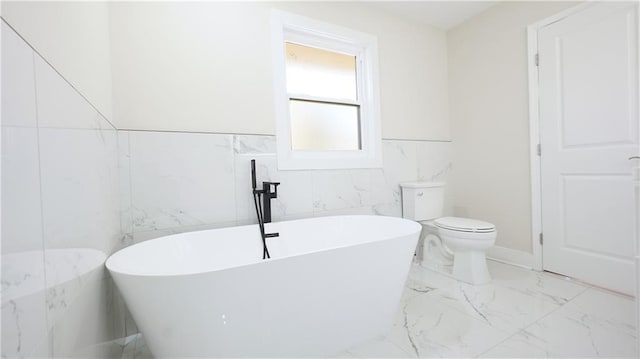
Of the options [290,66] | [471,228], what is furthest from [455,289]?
[290,66]

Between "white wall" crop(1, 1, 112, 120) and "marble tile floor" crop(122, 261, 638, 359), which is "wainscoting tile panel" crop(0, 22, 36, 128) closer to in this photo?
"white wall" crop(1, 1, 112, 120)

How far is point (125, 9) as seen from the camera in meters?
1.63

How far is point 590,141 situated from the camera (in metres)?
2.06

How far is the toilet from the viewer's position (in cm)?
214

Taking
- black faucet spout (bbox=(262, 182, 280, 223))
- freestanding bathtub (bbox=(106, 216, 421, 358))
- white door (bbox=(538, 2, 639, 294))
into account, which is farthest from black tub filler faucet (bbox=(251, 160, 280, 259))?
white door (bbox=(538, 2, 639, 294))

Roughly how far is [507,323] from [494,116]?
1920 millimetres

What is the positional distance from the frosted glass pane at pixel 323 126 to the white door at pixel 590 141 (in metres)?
1.62

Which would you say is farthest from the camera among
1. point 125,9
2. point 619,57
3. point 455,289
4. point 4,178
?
point 455,289

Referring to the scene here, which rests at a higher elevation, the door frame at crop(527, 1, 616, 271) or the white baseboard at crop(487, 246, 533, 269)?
the door frame at crop(527, 1, 616, 271)

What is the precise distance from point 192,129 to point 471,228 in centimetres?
217

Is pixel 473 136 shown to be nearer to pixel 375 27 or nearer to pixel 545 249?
pixel 545 249

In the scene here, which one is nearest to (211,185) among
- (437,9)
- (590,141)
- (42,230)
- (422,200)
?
(42,230)

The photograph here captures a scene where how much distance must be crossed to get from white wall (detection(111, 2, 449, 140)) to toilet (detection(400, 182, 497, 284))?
4.96ft

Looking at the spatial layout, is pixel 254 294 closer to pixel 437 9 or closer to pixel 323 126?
pixel 323 126
